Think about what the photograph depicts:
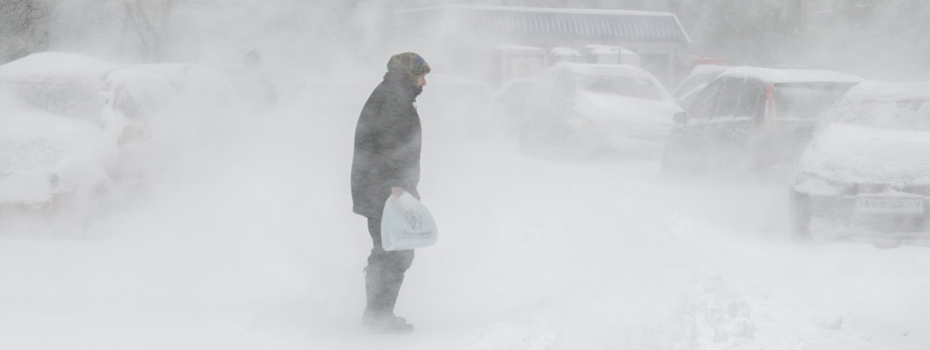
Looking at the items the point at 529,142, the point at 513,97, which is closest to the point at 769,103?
the point at 529,142

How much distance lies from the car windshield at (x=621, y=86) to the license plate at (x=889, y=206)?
573 cm

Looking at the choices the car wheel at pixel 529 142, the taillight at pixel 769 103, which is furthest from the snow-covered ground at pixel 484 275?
the car wheel at pixel 529 142

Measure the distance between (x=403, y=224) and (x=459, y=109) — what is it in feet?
40.3

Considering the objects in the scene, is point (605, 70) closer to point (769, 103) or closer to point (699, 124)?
point (699, 124)

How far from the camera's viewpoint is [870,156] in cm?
629

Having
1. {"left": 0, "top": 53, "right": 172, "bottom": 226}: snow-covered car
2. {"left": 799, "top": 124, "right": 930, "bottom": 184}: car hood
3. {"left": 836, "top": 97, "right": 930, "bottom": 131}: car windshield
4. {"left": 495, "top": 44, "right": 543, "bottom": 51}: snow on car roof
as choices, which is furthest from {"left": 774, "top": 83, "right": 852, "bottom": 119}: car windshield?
{"left": 495, "top": 44, "right": 543, "bottom": 51}: snow on car roof

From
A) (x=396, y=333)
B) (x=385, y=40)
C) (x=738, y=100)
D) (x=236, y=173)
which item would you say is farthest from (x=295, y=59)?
(x=396, y=333)

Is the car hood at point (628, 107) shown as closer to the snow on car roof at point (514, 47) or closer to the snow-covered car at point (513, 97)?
the snow-covered car at point (513, 97)

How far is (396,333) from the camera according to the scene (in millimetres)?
4586

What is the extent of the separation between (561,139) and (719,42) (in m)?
10.4

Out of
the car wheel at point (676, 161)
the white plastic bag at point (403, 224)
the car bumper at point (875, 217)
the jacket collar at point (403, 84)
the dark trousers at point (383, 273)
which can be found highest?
the car wheel at point (676, 161)

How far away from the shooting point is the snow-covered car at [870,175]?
6.09 metres

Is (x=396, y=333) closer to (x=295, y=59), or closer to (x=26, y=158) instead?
(x=26, y=158)

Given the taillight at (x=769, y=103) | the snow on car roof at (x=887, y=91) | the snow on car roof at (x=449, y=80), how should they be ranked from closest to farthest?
the snow on car roof at (x=887, y=91) → the taillight at (x=769, y=103) → the snow on car roof at (x=449, y=80)
